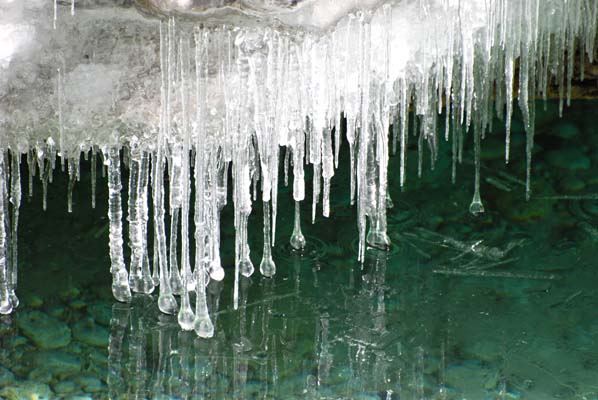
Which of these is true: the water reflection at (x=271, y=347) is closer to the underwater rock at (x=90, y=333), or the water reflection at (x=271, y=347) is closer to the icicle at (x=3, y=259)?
the underwater rock at (x=90, y=333)

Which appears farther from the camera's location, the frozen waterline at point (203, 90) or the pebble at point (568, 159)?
the pebble at point (568, 159)

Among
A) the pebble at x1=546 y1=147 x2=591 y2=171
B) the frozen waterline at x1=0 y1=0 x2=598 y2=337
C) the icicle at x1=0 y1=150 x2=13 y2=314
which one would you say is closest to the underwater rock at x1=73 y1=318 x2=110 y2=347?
the frozen waterline at x1=0 y1=0 x2=598 y2=337

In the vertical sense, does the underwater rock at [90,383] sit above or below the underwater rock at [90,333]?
below

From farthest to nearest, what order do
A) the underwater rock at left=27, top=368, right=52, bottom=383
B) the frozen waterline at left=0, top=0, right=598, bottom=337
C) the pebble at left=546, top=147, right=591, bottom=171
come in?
the pebble at left=546, top=147, right=591, bottom=171, the underwater rock at left=27, top=368, right=52, bottom=383, the frozen waterline at left=0, top=0, right=598, bottom=337

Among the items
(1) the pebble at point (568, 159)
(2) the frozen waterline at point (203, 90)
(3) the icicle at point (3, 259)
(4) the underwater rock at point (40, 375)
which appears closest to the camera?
(2) the frozen waterline at point (203, 90)

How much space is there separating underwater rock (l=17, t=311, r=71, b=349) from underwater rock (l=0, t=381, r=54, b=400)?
0.24m

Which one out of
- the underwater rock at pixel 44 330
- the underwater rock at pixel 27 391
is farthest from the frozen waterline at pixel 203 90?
the underwater rock at pixel 27 391

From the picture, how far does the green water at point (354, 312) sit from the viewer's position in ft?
10.3

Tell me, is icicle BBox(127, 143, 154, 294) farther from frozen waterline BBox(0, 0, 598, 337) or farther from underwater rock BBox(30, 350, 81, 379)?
underwater rock BBox(30, 350, 81, 379)

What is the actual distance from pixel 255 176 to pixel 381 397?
3.08 feet

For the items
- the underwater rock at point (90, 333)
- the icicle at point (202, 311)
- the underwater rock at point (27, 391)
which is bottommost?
the underwater rock at point (27, 391)

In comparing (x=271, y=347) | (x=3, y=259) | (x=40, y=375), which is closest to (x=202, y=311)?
(x=271, y=347)

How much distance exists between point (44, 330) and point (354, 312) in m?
0.98

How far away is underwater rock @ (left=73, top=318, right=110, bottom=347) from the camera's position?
3.40 metres
